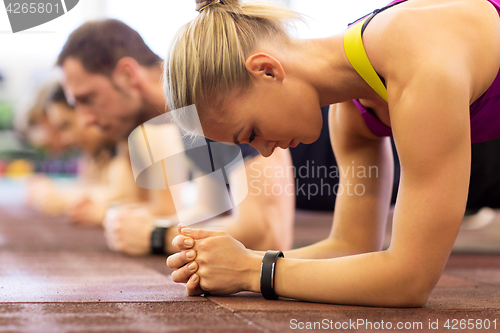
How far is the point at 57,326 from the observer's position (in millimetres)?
636

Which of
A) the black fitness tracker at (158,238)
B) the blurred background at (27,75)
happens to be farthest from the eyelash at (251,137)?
the blurred background at (27,75)

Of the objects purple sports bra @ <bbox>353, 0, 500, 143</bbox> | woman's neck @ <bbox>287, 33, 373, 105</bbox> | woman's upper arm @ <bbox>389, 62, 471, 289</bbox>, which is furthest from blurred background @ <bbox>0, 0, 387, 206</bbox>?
woman's upper arm @ <bbox>389, 62, 471, 289</bbox>

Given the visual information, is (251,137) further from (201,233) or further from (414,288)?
(414,288)

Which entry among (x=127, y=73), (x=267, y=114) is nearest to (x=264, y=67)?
(x=267, y=114)

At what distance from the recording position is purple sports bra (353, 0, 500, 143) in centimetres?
80

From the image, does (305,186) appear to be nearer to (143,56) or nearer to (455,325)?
(143,56)

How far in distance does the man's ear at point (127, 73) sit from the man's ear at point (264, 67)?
1.10 meters

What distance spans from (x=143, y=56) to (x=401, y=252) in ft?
4.49

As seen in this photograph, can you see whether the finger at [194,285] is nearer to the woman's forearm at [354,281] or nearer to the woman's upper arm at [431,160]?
the woman's forearm at [354,281]

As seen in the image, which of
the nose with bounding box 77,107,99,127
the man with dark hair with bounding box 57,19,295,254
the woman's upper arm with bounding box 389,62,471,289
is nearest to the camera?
the woman's upper arm with bounding box 389,62,471,289

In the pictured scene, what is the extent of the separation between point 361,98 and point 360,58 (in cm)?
17

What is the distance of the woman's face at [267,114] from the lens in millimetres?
794

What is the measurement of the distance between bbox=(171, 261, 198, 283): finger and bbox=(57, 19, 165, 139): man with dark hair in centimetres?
96

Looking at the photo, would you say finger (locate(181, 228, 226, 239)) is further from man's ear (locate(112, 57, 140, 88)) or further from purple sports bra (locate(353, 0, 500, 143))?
man's ear (locate(112, 57, 140, 88))
